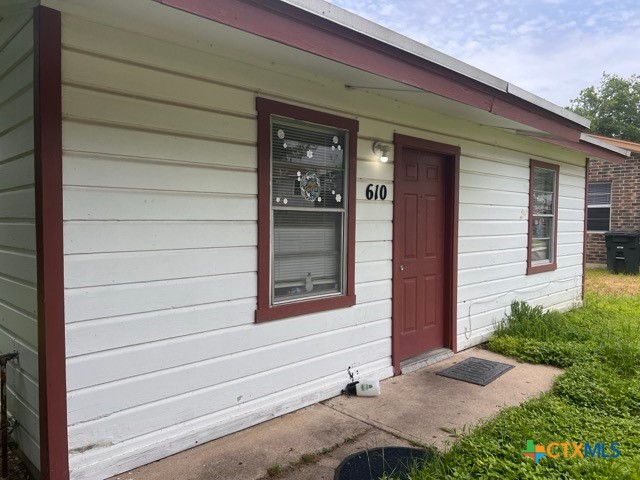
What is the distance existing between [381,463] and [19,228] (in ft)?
8.06

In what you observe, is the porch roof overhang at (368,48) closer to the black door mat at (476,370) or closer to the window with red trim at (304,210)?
the window with red trim at (304,210)

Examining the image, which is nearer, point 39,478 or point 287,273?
point 39,478

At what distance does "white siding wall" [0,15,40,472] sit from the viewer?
93.5 inches

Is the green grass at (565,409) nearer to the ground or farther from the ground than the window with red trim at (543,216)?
nearer to the ground

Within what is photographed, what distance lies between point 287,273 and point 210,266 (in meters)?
0.67

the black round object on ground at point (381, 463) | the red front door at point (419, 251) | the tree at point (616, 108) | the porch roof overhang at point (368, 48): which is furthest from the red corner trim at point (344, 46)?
the tree at point (616, 108)

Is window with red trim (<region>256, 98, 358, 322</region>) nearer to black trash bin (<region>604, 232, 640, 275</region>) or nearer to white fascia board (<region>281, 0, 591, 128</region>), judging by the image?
white fascia board (<region>281, 0, 591, 128</region>)

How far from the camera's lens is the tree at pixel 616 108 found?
23862 millimetres

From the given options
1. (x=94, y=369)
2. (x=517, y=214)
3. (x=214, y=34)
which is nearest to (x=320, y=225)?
(x=214, y=34)

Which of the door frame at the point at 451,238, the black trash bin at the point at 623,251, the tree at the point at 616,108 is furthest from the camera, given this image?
the tree at the point at 616,108

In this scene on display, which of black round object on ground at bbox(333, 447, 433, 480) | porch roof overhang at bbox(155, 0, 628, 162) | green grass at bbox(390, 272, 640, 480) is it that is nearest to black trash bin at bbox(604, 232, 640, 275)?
green grass at bbox(390, 272, 640, 480)

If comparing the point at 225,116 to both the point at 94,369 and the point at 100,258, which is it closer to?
the point at 100,258

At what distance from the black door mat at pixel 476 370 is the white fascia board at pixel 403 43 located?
2.56 m

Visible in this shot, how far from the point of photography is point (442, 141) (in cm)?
457
